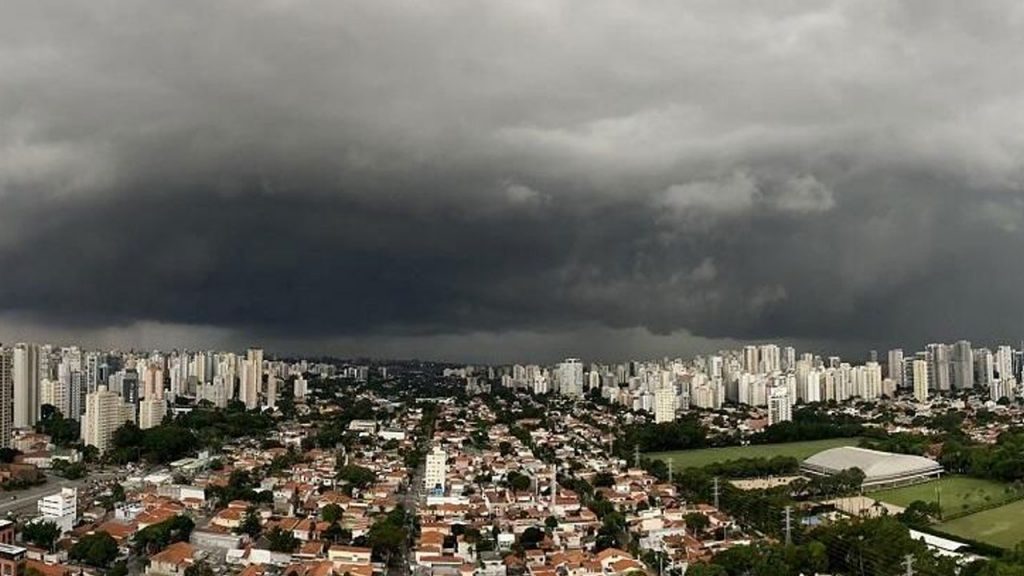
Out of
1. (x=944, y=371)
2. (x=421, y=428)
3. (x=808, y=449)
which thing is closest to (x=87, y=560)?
(x=421, y=428)

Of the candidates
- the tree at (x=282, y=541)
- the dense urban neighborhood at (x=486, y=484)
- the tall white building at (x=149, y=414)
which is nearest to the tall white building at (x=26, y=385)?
the dense urban neighborhood at (x=486, y=484)

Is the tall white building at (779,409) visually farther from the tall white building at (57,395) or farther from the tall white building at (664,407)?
the tall white building at (57,395)

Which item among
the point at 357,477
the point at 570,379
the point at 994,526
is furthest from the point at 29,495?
the point at 570,379

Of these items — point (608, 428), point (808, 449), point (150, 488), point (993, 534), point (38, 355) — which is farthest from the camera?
point (608, 428)

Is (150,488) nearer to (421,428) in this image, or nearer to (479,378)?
(421,428)

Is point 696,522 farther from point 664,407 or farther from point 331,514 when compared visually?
point 664,407
